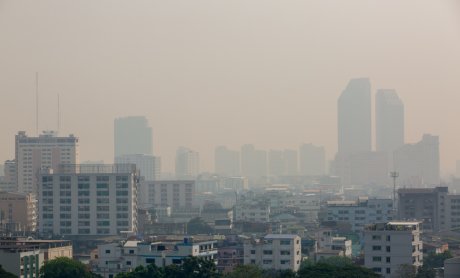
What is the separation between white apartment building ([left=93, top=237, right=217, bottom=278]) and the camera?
2889 centimetres

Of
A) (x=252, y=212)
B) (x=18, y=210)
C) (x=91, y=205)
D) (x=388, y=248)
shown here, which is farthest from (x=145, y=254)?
(x=252, y=212)

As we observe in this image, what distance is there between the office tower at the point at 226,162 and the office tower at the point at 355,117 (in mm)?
10339

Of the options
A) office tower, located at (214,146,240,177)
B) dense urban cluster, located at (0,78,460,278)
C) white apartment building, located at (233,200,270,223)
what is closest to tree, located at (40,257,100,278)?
dense urban cluster, located at (0,78,460,278)

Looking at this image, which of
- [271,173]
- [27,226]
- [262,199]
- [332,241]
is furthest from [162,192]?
[271,173]

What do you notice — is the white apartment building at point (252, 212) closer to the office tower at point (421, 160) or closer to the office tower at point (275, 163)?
the office tower at point (421, 160)

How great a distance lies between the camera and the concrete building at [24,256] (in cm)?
2812

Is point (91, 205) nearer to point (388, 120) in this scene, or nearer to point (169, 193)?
point (169, 193)

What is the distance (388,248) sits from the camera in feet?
93.4

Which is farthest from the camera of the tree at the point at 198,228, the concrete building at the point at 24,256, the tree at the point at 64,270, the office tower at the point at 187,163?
the office tower at the point at 187,163

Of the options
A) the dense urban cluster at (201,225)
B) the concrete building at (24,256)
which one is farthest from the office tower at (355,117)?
the concrete building at (24,256)

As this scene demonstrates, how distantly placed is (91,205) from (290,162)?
93.7m

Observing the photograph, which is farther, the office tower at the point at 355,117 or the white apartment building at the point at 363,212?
the office tower at the point at 355,117

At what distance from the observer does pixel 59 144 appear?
255 ft

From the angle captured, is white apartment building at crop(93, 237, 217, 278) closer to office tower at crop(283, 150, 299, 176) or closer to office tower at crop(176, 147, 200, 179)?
office tower at crop(176, 147, 200, 179)
